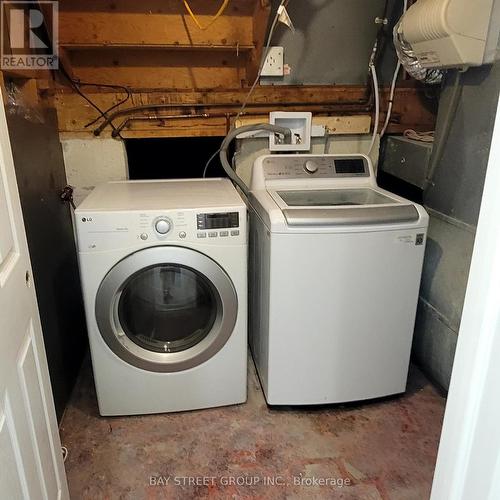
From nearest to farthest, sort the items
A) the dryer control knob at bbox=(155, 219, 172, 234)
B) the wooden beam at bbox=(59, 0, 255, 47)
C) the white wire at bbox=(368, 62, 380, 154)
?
the dryer control knob at bbox=(155, 219, 172, 234) → the wooden beam at bbox=(59, 0, 255, 47) → the white wire at bbox=(368, 62, 380, 154)

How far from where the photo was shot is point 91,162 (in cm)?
222

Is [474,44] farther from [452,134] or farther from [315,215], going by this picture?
[315,215]

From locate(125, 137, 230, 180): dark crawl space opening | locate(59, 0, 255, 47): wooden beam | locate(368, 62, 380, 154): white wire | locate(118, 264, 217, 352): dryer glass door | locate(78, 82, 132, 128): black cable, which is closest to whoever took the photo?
locate(118, 264, 217, 352): dryer glass door

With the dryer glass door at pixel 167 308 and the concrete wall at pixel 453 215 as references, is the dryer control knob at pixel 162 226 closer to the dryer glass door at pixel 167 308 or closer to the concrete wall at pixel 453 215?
the dryer glass door at pixel 167 308

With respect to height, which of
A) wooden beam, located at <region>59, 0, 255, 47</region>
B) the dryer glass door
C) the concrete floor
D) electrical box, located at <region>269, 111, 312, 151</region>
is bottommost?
the concrete floor

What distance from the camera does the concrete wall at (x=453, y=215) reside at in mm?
1685

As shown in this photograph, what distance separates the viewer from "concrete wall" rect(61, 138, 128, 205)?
2.19 meters

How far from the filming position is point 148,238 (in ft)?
5.29

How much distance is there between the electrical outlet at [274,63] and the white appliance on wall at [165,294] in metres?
0.70

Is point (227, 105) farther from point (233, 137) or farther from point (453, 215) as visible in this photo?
point (453, 215)

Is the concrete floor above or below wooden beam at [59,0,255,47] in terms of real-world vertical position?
below

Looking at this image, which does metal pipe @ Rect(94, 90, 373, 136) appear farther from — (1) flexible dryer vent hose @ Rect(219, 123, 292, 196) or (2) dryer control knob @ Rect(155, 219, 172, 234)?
(2) dryer control knob @ Rect(155, 219, 172, 234)

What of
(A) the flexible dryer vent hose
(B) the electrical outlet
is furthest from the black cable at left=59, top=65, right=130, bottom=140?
(B) the electrical outlet

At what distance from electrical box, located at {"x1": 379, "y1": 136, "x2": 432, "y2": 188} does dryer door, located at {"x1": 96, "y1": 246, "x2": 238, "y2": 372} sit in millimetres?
1094
